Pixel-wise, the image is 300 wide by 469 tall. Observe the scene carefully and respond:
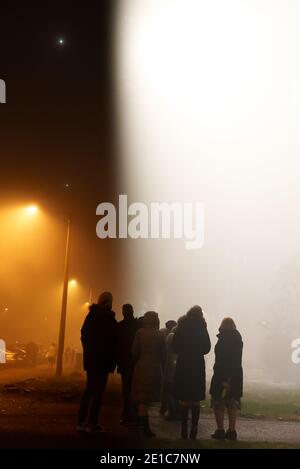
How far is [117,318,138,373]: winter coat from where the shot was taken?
9.46 metres

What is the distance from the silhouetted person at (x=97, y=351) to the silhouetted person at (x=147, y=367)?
347 millimetres

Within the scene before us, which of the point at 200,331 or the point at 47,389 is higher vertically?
the point at 200,331

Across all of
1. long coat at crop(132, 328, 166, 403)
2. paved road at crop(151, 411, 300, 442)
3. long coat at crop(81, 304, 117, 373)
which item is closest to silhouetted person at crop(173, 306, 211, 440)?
long coat at crop(132, 328, 166, 403)

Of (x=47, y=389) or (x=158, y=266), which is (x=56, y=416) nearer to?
(x=47, y=389)

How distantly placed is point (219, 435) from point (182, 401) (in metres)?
0.78

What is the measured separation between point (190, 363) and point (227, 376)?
643 mm

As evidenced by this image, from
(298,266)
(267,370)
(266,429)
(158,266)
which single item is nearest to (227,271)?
(158,266)

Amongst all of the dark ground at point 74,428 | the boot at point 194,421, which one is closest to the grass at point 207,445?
the dark ground at point 74,428

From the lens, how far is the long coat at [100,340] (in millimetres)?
7996

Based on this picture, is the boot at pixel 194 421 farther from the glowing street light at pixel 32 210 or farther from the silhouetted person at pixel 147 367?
the glowing street light at pixel 32 210

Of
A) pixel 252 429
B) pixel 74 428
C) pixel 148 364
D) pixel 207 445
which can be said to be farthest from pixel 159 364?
pixel 252 429

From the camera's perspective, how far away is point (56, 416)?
10.3m
